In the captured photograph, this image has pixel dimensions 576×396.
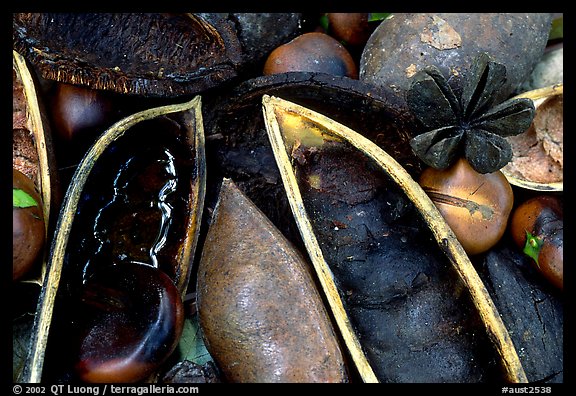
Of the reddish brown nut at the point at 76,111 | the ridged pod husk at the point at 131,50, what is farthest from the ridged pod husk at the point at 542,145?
the reddish brown nut at the point at 76,111

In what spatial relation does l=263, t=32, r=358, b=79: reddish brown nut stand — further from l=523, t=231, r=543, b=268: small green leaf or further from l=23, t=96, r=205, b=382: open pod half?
l=523, t=231, r=543, b=268: small green leaf

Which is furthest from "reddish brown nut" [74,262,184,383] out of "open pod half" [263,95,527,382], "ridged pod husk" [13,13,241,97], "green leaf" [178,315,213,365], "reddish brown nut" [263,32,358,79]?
"reddish brown nut" [263,32,358,79]

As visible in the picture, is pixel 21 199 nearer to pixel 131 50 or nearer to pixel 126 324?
pixel 126 324
